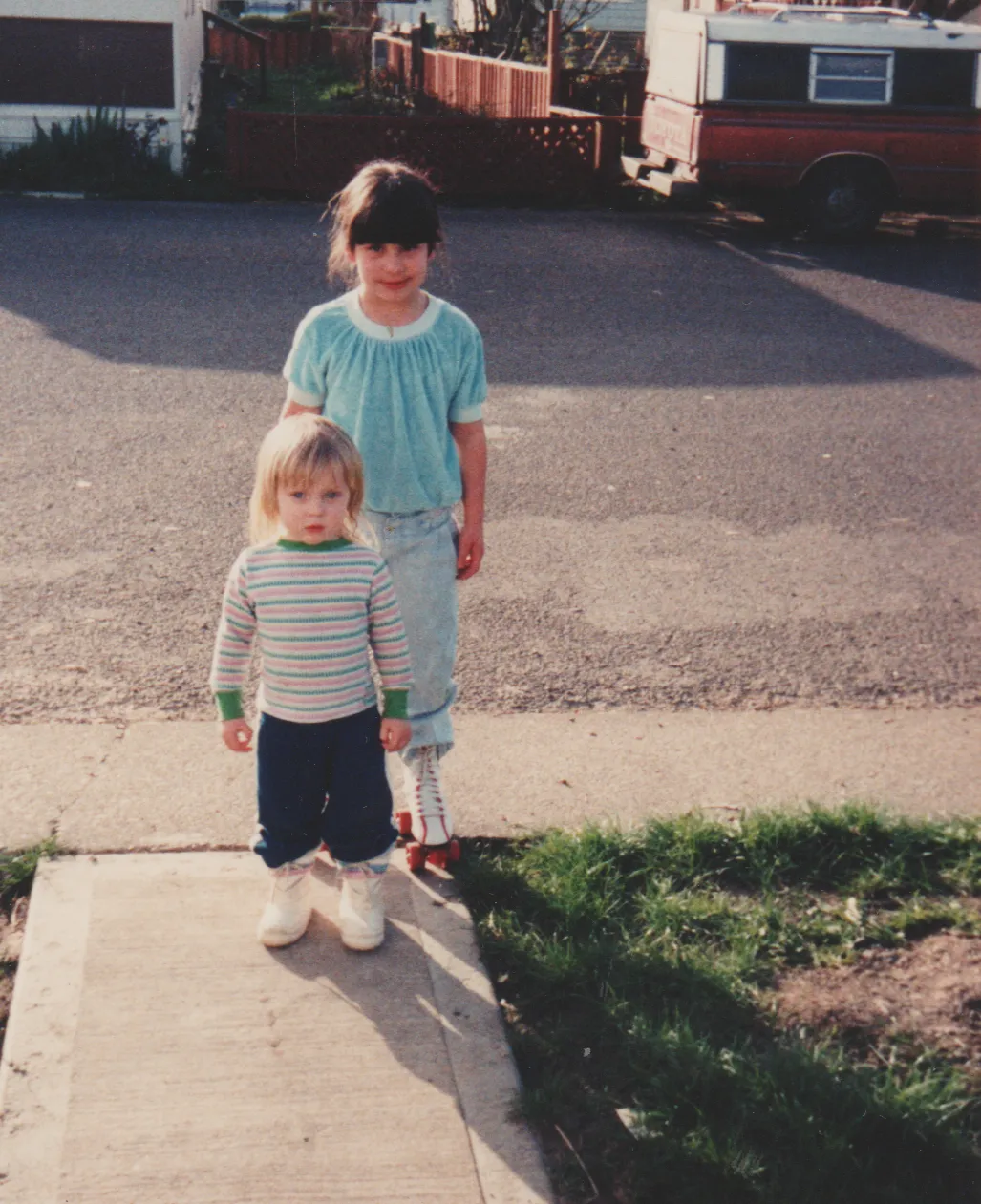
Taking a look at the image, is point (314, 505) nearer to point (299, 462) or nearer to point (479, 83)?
point (299, 462)

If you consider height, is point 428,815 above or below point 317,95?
below

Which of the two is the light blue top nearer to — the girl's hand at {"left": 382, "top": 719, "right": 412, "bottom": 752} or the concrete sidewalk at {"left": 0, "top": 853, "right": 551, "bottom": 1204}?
the girl's hand at {"left": 382, "top": 719, "right": 412, "bottom": 752}

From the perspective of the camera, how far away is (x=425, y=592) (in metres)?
3.40

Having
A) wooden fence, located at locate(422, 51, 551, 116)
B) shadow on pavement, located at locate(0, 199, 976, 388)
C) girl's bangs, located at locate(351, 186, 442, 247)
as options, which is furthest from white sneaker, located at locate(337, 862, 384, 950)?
wooden fence, located at locate(422, 51, 551, 116)

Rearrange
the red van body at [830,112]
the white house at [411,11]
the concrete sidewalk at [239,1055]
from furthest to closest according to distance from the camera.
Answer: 1. the white house at [411,11]
2. the red van body at [830,112]
3. the concrete sidewalk at [239,1055]

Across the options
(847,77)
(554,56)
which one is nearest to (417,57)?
(554,56)

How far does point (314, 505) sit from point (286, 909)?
920mm

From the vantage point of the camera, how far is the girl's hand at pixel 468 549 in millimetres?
3477

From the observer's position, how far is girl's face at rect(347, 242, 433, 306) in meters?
3.14

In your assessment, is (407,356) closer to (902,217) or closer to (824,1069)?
(824,1069)

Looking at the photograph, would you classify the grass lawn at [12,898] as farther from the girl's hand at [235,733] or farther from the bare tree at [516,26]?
the bare tree at [516,26]

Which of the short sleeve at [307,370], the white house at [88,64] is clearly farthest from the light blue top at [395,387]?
the white house at [88,64]

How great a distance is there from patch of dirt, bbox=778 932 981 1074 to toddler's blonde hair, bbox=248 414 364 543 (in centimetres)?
143

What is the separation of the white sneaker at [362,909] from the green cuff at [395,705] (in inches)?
13.6
